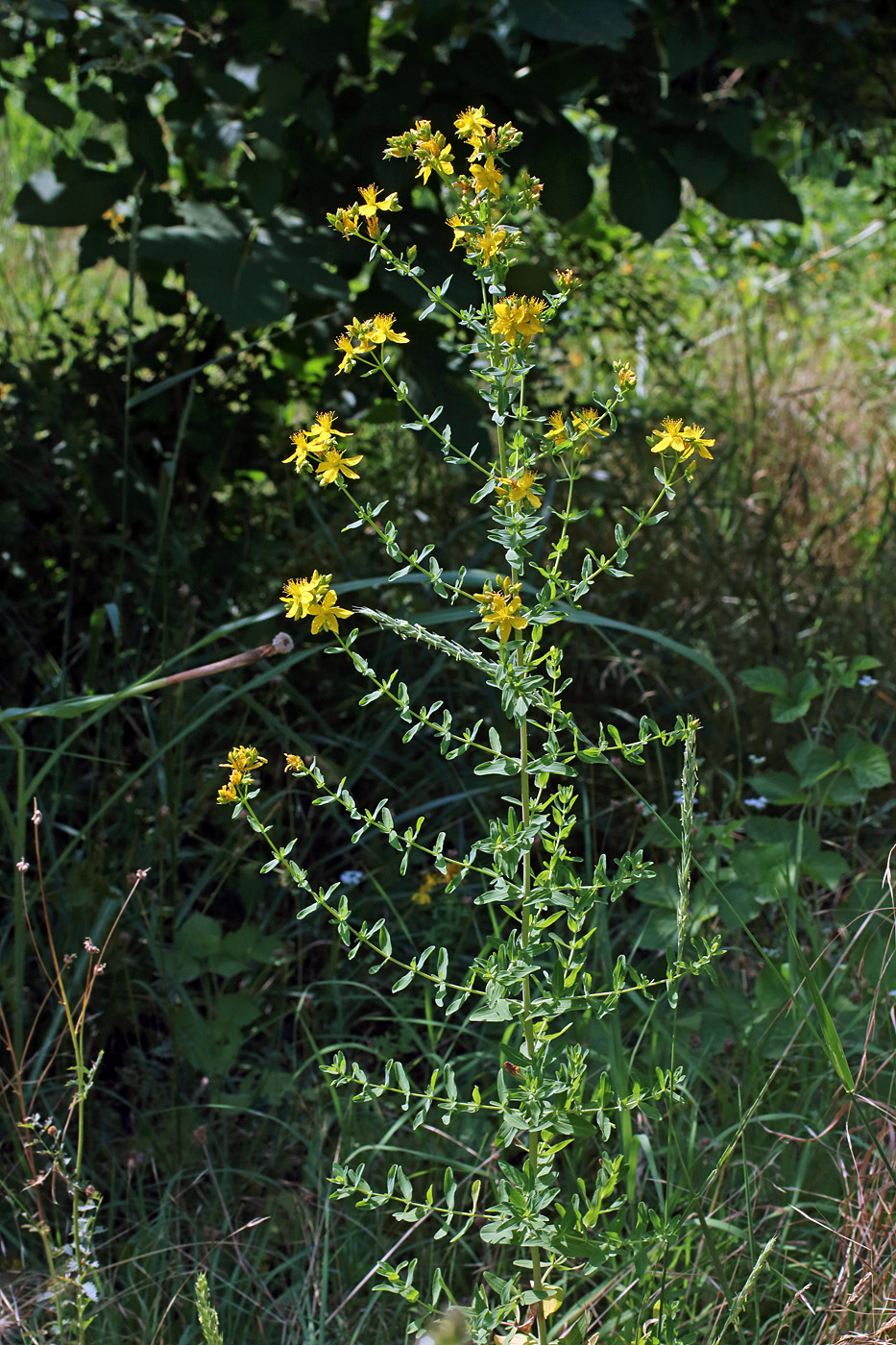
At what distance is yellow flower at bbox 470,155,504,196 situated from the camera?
915 mm

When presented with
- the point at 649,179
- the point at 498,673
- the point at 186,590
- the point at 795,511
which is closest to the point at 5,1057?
the point at 186,590

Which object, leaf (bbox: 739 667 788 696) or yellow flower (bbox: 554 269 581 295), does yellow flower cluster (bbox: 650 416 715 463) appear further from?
leaf (bbox: 739 667 788 696)

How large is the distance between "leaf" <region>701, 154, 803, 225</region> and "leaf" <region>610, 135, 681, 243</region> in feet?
0.24

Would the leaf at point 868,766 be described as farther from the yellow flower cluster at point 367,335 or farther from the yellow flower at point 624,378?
the yellow flower cluster at point 367,335

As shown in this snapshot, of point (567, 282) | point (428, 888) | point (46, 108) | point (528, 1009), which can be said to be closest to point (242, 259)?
point (46, 108)

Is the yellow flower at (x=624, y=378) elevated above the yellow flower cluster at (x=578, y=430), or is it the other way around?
the yellow flower at (x=624, y=378)

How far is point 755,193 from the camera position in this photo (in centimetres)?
225

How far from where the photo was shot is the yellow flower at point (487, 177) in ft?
3.00

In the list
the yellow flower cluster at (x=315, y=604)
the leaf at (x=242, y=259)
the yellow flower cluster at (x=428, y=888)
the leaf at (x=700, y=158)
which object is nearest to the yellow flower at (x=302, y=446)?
the yellow flower cluster at (x=315, y=604)

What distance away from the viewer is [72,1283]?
109 cm

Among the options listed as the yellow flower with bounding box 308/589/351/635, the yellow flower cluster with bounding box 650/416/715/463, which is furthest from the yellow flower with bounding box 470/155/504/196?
the yellow flower with bounding box 308/589/351/635

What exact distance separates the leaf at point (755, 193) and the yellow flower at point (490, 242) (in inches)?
57.8

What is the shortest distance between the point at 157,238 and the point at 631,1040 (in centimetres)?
146

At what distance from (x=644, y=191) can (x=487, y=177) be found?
144 centimetres
